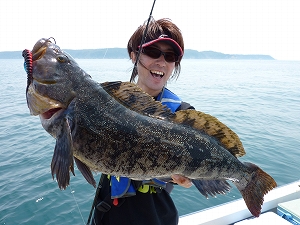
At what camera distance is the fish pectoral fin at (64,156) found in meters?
1.99

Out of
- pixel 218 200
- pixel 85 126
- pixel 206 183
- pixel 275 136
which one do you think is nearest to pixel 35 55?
pixel 85 126

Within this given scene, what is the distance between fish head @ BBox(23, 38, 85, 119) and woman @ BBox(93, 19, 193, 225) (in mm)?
1172

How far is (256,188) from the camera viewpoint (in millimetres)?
2832

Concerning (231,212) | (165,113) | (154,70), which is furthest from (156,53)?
(231,212)

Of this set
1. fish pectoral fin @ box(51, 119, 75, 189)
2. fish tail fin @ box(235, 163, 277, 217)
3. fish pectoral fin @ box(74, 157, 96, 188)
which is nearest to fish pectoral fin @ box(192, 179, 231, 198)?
fish tail fin @ box(235, 163, 277, 217)

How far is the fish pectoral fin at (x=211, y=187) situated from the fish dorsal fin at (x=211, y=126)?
363 mm

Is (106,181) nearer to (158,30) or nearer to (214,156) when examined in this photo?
(214,156)

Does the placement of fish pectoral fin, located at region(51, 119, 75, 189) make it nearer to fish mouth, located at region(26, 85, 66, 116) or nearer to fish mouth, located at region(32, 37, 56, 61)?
fish mouth, located at region(26, 85, 66, 116)

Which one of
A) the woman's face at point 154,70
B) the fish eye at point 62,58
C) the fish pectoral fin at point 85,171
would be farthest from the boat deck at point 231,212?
the fish eye at point 62,58

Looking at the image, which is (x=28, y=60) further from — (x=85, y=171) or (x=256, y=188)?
(x=256, y=188)

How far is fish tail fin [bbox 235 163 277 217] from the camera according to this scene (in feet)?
9.23

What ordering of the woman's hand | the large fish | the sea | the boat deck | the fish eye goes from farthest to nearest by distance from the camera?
the sea, the boat deck, the woman's hand, the fish eye, the large fish

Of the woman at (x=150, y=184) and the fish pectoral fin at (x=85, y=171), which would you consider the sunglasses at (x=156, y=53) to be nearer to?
Result: the woman at (x=150, y=184)

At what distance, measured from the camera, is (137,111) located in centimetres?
235
